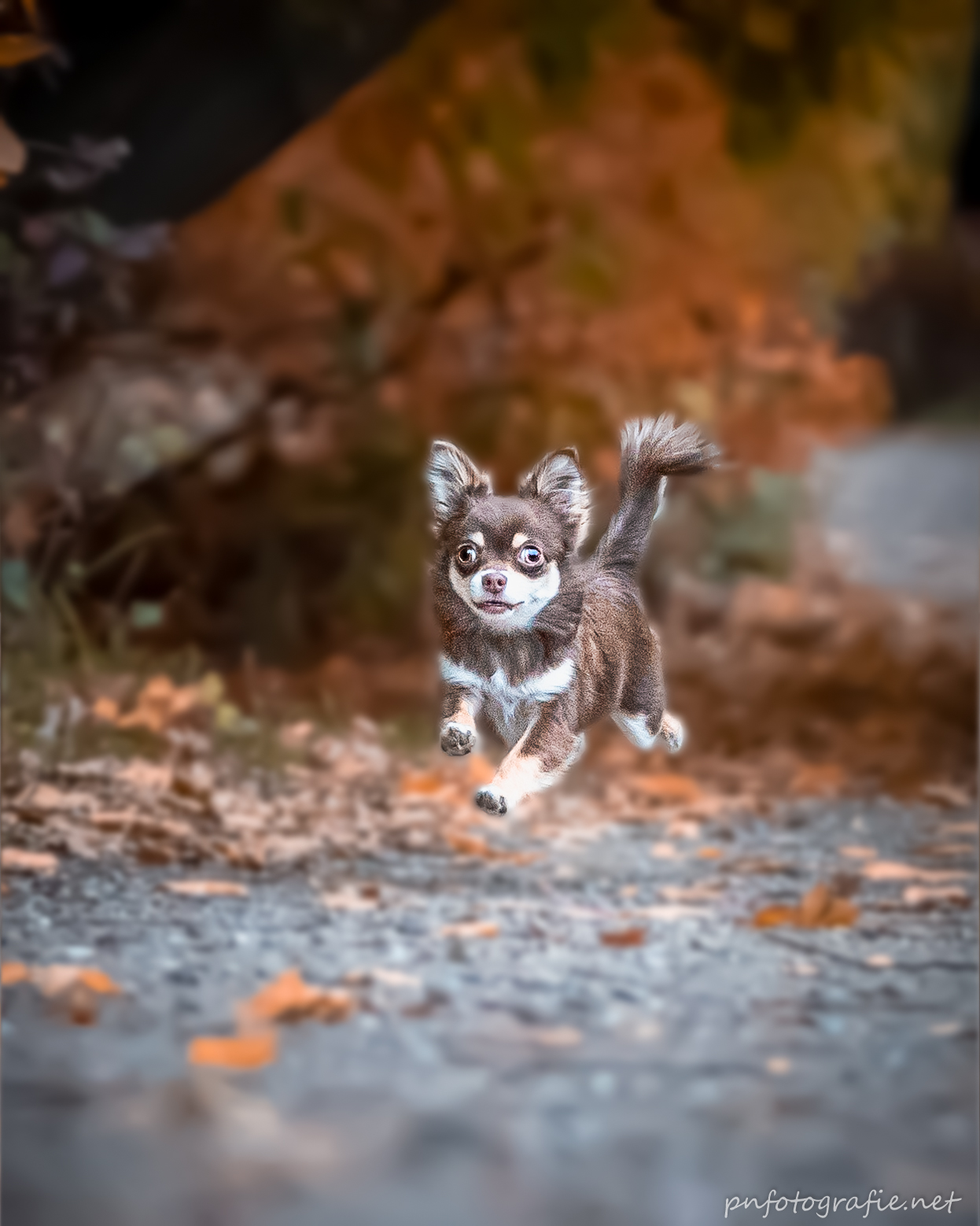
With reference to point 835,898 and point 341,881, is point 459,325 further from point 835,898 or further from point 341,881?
point 835,898

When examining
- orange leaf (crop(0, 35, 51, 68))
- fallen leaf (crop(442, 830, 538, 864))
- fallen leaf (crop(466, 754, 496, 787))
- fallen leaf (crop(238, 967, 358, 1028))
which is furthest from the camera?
fallen leaf (crop(442, 830, 538, 864))

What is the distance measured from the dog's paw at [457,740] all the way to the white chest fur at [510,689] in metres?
0.05

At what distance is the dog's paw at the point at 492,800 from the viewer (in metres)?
0.69

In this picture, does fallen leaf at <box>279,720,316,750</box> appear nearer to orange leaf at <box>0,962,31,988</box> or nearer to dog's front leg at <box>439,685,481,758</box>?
orange leaf at <box>0,962,31,988</box>

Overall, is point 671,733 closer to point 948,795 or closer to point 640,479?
point 640,479

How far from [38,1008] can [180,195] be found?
172cm

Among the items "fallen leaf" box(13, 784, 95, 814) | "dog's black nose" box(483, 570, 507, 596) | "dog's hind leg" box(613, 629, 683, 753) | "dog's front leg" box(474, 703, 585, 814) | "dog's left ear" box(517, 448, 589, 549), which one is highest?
"dog's left ear" box(517, 448, 589, 549)

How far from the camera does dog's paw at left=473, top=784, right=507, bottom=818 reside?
692 mm

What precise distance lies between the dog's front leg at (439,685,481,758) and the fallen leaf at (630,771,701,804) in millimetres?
2842

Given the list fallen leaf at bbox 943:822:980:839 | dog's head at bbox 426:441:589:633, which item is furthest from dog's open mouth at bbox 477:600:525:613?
fallen leaf at bbox 943:822:980:839

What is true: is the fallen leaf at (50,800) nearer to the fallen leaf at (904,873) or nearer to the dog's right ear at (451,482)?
the fallen leaf at (904,873)

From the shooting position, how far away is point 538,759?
75 centimetres

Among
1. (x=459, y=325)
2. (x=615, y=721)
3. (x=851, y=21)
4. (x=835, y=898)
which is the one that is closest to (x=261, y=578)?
(x=459, y=325)

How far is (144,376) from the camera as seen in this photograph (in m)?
3.76
